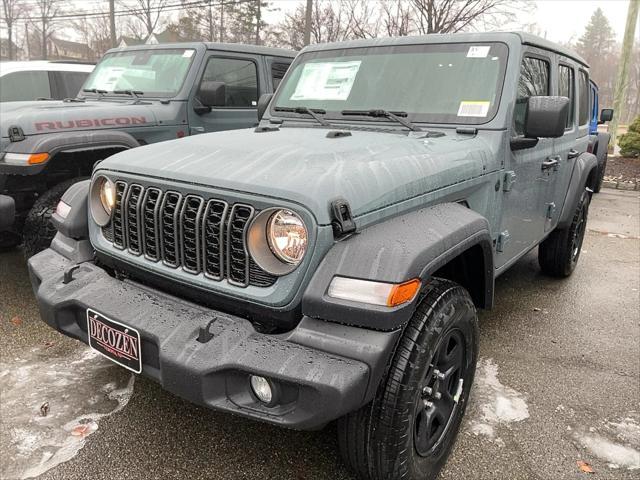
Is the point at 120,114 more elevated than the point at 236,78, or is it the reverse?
the point at 236,78

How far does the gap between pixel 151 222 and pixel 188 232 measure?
0.82 feet

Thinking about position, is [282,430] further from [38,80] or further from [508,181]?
[38,80]

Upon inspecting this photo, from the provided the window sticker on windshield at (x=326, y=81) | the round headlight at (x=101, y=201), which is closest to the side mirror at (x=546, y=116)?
the window sticker on windshield at (x=326, y=81)

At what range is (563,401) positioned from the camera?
2.98 m

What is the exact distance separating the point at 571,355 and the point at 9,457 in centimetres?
330

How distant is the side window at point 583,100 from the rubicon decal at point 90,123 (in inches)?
155

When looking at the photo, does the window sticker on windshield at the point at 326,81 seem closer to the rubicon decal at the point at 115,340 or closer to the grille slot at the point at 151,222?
the grille slot at the point at 151,222

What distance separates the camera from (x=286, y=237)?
1934 millimetres

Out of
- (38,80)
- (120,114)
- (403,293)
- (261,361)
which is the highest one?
(38,80)

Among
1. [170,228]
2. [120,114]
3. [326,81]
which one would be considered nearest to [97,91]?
[120,114]

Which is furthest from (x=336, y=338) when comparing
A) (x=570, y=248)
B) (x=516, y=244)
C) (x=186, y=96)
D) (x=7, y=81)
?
(x=7, y=81)

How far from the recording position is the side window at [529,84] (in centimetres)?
309

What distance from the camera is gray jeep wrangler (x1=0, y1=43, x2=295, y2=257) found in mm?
4152

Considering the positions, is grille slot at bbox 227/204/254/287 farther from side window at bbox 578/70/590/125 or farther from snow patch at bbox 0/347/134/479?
side window at bbox 578/70/590/125
